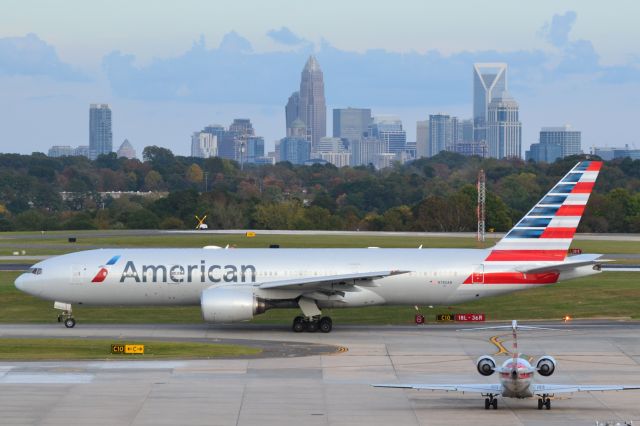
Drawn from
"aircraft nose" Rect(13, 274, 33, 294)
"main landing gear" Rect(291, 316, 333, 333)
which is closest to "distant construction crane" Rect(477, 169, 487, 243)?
"main landing gear" Rect(291, 316, 333, 333)

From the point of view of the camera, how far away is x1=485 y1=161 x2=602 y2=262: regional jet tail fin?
163ft

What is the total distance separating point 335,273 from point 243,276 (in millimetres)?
3807

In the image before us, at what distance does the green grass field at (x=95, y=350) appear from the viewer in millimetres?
41375

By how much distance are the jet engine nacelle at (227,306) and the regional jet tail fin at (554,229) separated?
408 inches

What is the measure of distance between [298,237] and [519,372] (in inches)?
3205

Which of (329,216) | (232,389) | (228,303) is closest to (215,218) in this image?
(329,216)

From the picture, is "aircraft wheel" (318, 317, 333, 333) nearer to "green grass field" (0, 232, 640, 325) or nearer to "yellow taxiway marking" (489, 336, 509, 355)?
"green grass field" (0, 232, 640, 325)

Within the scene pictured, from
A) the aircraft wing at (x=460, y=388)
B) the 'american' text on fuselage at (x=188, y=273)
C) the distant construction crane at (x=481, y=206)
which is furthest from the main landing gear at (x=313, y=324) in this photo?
the distant construction crane at (x=481, y=206)

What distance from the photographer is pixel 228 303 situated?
4722 centimetres

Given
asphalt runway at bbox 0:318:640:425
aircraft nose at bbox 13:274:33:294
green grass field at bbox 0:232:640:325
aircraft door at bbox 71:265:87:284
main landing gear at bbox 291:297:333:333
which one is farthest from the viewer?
green grass field at bbox 0:232:640:325

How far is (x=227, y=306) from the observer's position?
155 feet

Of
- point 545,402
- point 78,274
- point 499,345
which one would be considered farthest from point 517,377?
point 78,274

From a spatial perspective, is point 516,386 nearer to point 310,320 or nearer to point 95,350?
point 95,350

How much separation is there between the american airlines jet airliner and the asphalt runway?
1426 mm
